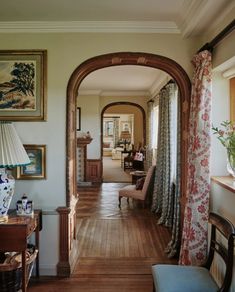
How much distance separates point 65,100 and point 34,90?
1.11 ft

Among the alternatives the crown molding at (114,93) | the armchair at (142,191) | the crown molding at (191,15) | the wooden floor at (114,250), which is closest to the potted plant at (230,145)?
the crown molding at (191,15)

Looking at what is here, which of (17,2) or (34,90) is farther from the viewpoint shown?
(34,90)

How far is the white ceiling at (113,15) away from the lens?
8.73ft

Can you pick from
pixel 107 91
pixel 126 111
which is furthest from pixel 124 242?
pixel 126 111

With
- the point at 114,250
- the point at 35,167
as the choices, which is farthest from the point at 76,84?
the point at 114,250

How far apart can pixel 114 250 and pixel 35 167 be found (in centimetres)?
156

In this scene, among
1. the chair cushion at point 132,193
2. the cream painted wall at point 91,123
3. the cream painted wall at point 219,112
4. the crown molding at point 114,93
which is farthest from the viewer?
the cream painted wall at point 91,123

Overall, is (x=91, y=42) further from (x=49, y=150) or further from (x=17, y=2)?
(x=49, y=150)

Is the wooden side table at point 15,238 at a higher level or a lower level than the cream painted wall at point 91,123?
lower

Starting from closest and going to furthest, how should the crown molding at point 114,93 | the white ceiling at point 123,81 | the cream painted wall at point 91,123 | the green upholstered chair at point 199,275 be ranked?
the green upholstered chair at point 199,275 < the white ceiling at point 123,81 < the crown molding at point 114,93 < the cream painted wall at point 91,123

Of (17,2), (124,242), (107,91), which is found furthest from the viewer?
(107,91)

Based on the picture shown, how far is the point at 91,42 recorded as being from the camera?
327 cm

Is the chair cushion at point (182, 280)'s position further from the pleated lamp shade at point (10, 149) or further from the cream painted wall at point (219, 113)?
the pleated lamp shade at point (10, 149)

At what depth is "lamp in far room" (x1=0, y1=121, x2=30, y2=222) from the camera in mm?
2654
